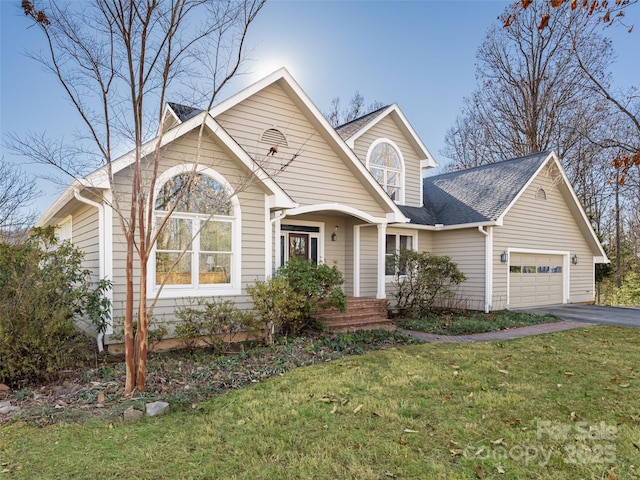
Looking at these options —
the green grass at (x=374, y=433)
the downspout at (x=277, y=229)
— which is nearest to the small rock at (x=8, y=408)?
the green grass at (x=374, y=433)

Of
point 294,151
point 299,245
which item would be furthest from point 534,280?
point 294,151

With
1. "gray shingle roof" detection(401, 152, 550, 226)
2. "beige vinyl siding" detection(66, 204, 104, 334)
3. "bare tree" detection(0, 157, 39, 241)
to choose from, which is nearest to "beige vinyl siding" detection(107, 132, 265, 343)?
"beige vinyl siding" detection(66, 204, 104, 334)

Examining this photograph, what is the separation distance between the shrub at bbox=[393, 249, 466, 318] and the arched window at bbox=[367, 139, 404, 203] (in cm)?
312

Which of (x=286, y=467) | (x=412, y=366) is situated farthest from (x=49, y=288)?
(x=412, y=366)

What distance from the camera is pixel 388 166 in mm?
14320

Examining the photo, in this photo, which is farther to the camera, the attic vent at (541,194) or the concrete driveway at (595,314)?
the attic vent at (541,194)

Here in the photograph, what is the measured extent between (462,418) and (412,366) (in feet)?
6.76

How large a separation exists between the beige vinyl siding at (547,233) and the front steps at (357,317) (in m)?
5.22

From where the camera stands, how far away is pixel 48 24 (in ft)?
16.8

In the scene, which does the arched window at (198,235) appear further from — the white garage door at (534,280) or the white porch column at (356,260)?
the white garage door at (534,280)

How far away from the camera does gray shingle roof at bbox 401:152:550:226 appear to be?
13.9 meters

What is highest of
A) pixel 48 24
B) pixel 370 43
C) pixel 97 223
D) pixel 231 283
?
pixel 370 43

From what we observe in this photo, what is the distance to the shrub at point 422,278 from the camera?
11922 mm

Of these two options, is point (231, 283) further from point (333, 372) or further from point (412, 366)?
point (412, 366)
